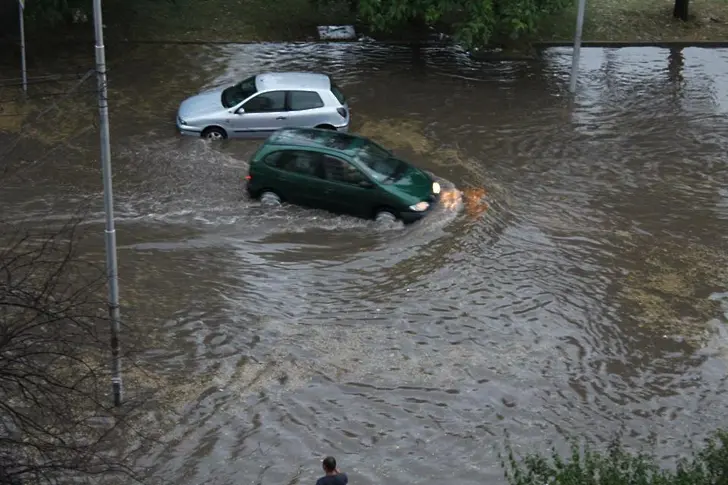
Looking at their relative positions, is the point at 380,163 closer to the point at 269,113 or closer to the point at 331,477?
the point at 269,113

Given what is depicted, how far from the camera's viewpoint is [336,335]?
1290 centimetres

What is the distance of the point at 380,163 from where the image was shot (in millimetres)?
16562

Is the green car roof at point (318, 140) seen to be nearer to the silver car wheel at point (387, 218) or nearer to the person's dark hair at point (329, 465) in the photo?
the silver car wheel at point (387, 218)

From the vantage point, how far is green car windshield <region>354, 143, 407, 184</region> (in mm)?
16188

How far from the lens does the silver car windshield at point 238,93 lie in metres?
19.4

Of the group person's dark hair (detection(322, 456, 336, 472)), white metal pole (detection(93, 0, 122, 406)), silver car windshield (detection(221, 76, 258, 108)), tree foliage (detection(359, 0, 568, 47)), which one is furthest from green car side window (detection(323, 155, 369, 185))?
tree foliage (detection(359, 0, 568, 47))

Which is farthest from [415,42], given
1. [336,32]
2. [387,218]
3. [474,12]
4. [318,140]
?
[387,218]

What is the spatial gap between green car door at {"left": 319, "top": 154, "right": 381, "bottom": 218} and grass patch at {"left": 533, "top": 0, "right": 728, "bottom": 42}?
13.3 metres

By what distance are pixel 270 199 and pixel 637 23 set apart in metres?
17.1

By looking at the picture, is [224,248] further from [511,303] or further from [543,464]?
[543,464]

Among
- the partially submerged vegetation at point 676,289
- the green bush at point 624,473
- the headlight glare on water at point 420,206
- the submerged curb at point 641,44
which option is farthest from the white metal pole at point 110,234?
the submerged curb at point 641,44

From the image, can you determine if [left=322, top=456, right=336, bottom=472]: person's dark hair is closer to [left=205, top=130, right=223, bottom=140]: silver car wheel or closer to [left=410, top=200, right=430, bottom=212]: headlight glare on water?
[left=410, top=200, right=430, bottom=212]: headlight glare on water

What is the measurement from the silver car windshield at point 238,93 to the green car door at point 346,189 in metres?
3.90

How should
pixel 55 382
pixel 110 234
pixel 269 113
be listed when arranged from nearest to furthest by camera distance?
1. pixel 55 382
2. pixel 110 234
3. pixel 269 113
